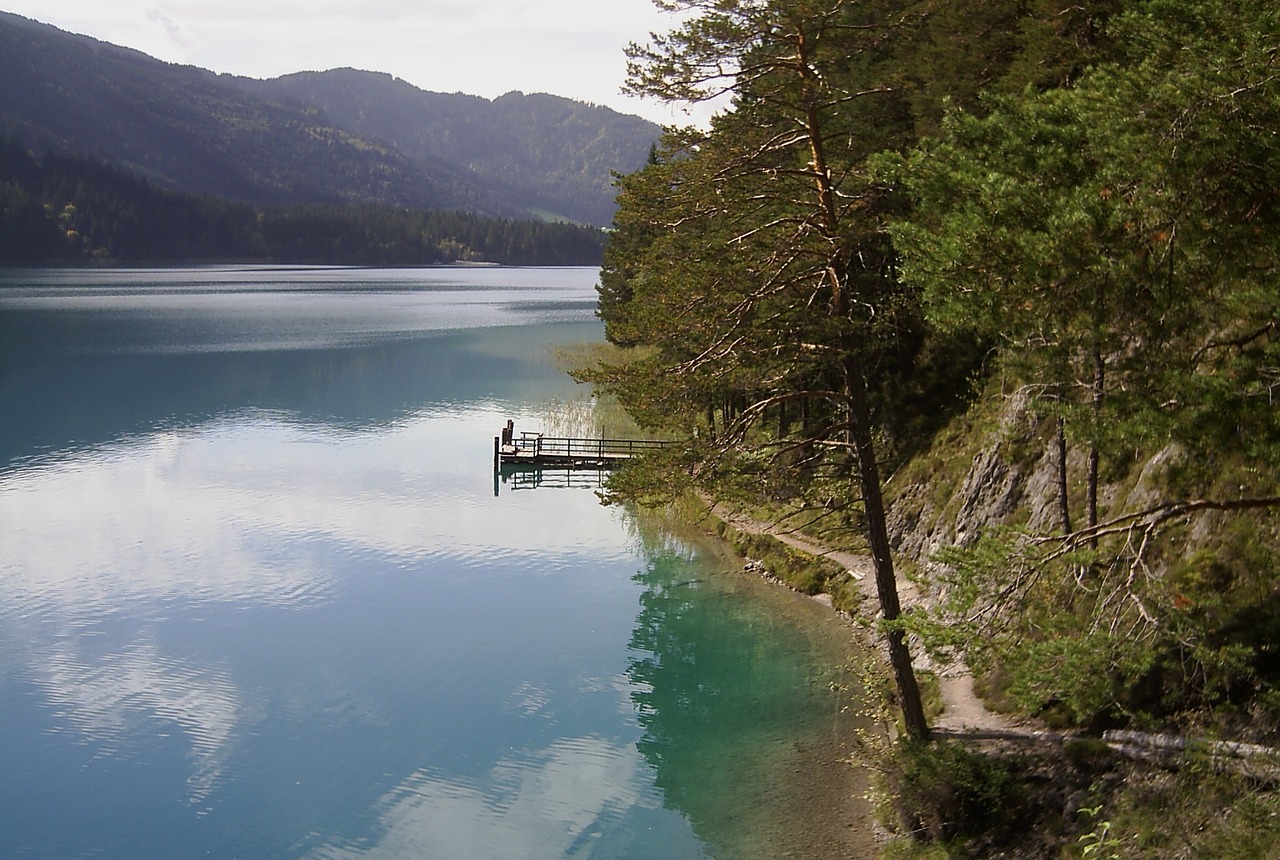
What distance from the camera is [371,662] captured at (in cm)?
2289

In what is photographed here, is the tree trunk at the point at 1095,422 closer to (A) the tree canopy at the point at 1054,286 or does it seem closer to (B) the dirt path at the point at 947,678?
(A) the tree canopy at the point at 1054,286

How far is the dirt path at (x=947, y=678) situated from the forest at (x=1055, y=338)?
402mm

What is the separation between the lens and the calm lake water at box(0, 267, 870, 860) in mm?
16453

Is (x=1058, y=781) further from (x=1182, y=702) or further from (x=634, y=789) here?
(x=634, y=789)

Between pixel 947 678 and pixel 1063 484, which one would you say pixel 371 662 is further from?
pixel 1063 484

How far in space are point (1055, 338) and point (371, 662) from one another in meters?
16.6

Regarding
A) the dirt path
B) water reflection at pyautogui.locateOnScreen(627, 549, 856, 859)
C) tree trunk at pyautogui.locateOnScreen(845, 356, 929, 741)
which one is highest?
tree trunk at pyautogui.locateOnScreen(845, 356, 929, 741)

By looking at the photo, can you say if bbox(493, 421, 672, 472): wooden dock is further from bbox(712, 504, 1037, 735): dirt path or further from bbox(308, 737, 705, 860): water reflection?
bbox(308, 737, 705, 860): water reflection

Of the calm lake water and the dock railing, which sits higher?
the dock railing

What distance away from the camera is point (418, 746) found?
61.8ft

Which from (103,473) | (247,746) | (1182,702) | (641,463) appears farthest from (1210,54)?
(103,473)

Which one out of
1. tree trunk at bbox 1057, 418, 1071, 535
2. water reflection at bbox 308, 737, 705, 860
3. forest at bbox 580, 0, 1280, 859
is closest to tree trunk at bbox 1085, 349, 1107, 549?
forest at bbox 580, 0, 1280, 859

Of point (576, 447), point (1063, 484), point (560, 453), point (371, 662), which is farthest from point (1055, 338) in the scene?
point (576, 447)

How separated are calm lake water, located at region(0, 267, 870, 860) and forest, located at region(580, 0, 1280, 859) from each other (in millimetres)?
3793
